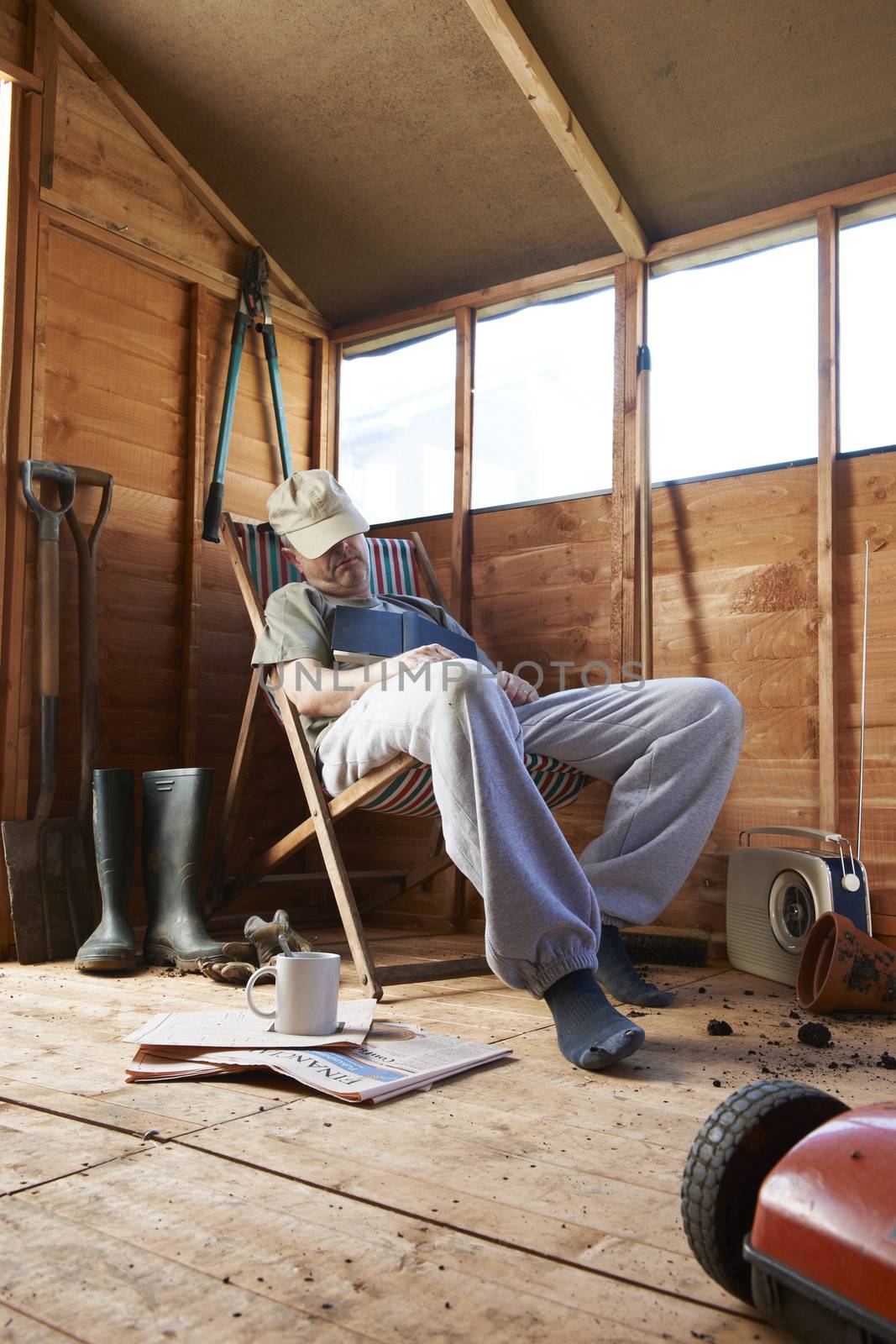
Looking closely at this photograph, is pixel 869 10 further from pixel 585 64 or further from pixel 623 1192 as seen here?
pixel 623 1192

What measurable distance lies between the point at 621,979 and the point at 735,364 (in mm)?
1594

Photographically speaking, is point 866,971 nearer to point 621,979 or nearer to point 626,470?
point 621,979

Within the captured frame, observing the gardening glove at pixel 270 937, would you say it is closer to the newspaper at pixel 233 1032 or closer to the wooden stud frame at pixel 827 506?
the newspaper at pixel 233 1032

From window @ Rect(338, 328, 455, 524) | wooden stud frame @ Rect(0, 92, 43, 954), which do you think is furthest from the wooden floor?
window @ Rect(338, 328, 455, 524)

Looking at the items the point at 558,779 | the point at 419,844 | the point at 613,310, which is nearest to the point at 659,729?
the point at 558,779

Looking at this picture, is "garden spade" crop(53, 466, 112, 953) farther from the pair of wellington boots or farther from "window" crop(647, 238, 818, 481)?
"window" crop(647, 238, 818, 481)

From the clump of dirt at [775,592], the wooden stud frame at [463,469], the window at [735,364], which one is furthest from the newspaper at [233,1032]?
the window at [735,364]

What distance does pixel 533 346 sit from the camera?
9.83 feet

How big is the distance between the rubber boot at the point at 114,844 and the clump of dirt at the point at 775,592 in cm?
149

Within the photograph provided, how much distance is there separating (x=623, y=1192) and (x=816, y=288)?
2238 millimetres

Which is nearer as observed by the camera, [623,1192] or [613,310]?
[623,1192]

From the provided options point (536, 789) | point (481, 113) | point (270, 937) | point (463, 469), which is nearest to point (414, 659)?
point (536, 789)

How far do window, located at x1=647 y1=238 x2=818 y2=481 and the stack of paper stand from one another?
5.53 feet

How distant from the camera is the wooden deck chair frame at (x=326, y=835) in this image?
1991 millimetres
